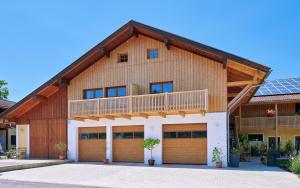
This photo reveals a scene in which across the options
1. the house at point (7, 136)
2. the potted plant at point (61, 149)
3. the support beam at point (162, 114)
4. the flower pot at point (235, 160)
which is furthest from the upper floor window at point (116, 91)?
the house at point (7, 136)

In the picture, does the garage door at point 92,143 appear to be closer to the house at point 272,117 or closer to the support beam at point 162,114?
the support beam at point 162,114

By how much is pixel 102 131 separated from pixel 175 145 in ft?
17.7

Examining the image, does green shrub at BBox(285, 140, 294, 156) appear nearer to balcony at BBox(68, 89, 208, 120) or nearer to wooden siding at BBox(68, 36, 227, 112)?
wooden siding at BBox(68, 36, 227, 112)

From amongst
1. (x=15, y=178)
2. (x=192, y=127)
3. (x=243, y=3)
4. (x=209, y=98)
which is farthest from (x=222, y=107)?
(x=15, y=178)

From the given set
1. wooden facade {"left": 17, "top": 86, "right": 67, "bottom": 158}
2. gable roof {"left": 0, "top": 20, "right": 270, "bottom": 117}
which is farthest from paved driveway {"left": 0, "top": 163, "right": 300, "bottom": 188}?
wooden facade {"left": 17, "top": 86, "right": 67, "bottom": 158}

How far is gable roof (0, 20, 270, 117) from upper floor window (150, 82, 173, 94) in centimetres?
251

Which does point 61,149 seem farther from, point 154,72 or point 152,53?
point 152,53

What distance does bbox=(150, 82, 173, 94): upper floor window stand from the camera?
18656mm

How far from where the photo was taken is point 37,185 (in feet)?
38.5

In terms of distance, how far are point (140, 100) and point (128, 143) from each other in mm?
3361

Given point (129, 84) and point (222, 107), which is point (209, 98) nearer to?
point (222, 107)

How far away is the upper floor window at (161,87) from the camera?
1866cm

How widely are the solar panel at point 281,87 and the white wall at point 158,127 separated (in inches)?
389

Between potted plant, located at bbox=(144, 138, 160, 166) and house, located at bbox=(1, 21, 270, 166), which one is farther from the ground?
house, located at bbox=(1, 21, 270, 166)
